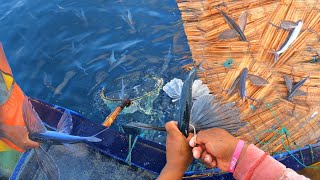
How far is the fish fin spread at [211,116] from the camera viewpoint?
2730 mm

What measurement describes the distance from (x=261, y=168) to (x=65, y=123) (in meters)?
2.00

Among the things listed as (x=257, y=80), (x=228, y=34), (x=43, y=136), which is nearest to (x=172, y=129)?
→ (x=43, y=136)

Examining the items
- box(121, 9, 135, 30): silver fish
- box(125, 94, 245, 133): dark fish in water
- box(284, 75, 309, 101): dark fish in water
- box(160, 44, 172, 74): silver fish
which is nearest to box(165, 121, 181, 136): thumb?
box(125, 94, 245, 133): dark fish in water

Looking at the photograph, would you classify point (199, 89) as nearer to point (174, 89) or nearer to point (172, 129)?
point (174, 89)

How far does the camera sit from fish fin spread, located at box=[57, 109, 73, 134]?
129 inches

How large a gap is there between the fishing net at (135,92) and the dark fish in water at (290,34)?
5.52 ft

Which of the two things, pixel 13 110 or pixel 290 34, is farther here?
pixel 290 34

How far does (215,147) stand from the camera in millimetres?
2395

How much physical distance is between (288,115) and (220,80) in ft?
3.07

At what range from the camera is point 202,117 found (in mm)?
2750

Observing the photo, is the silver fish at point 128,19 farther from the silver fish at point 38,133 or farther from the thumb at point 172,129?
the thumb at point 172,129

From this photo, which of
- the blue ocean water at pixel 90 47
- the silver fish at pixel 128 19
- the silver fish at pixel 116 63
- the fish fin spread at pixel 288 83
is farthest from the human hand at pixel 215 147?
the silver fish at pixel 128 19

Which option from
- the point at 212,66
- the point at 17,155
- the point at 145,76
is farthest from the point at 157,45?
the point at 17,155

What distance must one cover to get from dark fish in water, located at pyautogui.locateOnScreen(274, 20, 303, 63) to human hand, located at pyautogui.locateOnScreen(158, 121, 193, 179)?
7.33 feet
